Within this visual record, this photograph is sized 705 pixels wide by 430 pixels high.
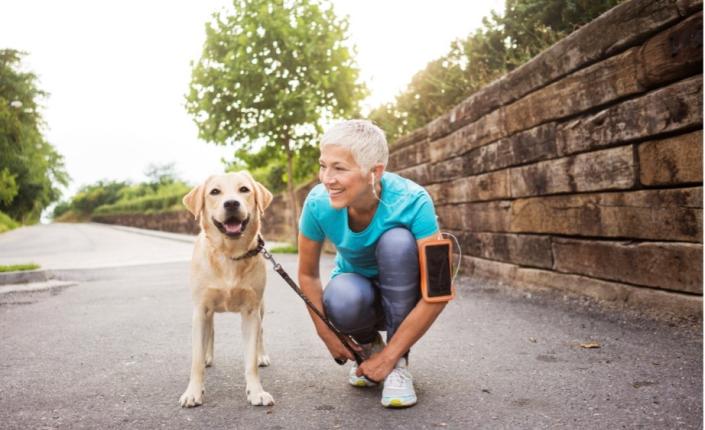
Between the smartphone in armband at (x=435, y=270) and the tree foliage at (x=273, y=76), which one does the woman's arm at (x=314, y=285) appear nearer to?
the smartphone in armband at (x=435, y=270)

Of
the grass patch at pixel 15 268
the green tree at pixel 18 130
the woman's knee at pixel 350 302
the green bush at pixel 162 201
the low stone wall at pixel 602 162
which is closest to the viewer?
the woman's knee at pixel 350 302

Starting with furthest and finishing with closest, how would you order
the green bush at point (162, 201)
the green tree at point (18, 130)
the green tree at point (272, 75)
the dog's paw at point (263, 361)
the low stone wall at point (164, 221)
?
the green bush at point (162, 201) → the low stone wall at point (164, 221) → the green tree at point (18, 130) → the green tree at point (272, 75) → the dog's paw at point (263, 361)

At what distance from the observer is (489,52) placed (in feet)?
27.3

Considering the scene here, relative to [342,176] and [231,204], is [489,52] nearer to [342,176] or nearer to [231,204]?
[231,204]

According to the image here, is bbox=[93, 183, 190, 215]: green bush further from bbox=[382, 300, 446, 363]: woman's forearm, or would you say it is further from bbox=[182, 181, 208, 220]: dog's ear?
bbox=[382, 300, 446, 363]: woman's forearm

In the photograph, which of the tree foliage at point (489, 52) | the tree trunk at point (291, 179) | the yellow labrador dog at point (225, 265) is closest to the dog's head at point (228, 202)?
the yellow labrador dog at point (225, 265)

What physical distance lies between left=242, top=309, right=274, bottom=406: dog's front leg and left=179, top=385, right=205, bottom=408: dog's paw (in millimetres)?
226

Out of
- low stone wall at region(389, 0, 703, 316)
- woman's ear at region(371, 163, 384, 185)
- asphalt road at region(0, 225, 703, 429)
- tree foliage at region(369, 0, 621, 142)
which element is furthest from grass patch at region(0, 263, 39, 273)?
woman's ear at region(371, 163, 384, 185)

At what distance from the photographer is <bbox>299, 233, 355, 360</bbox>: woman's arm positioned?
2.93m

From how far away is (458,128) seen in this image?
7035 mm

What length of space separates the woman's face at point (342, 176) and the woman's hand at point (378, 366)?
0.73 metres

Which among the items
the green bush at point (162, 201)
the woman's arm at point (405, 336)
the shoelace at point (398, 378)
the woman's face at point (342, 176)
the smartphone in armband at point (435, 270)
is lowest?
the shoelace at point (398, 378)

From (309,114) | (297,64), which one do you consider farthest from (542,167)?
(297,64)

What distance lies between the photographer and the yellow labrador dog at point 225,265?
9.78 feet
